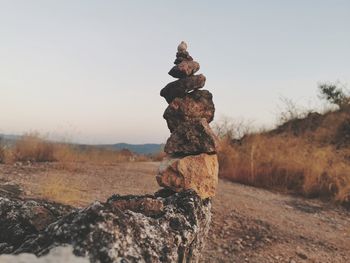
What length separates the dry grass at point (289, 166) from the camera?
10.9m

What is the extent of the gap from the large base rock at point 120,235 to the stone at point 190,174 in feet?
5.94

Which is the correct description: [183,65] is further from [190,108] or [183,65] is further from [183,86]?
[190,108]

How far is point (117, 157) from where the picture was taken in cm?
1534

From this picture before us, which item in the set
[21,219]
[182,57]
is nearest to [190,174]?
[182,57]

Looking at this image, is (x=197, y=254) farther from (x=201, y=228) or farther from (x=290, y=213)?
(x=290, y=213)

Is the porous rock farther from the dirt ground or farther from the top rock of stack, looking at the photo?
the dirt ground

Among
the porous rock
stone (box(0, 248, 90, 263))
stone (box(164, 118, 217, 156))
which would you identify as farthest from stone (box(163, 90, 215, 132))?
stone (box(0, 248, 90, 263))

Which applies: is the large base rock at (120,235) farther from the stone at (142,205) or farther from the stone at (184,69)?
the stone at (184,69)

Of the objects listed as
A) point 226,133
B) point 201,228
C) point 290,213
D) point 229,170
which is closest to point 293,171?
point 229,170

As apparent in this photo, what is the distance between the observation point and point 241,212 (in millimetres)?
8148

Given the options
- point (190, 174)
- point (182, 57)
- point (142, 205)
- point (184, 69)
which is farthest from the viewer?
point (182, 57)

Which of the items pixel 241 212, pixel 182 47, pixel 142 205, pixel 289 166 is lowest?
pixel 241 212

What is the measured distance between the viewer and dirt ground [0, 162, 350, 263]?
21.2 ft

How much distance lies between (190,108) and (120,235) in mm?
2959
